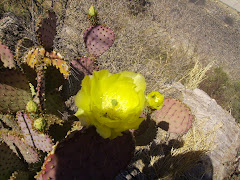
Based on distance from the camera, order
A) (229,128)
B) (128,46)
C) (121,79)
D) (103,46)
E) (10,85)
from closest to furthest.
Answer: (121,79)
(10,85)
(103,46)
(229,128)
(128,46)

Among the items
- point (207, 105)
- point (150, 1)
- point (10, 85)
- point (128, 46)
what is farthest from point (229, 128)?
point (150, 1)

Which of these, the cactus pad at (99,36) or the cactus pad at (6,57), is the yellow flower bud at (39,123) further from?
the cactus pad at (99,36)

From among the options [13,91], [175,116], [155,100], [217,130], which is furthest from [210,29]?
[13,91]

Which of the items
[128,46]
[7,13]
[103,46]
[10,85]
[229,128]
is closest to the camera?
[10,85]

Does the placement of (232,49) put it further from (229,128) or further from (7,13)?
(7,13)

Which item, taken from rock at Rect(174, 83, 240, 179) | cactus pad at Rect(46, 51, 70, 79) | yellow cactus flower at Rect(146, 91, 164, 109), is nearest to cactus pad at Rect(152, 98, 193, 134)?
yellow cactus flower at Rect(146, 91, 164, 109)

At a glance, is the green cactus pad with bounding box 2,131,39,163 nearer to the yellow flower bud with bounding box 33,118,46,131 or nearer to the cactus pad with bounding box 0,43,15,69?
the yellow flower bud with bounding box 33,118,46,131
